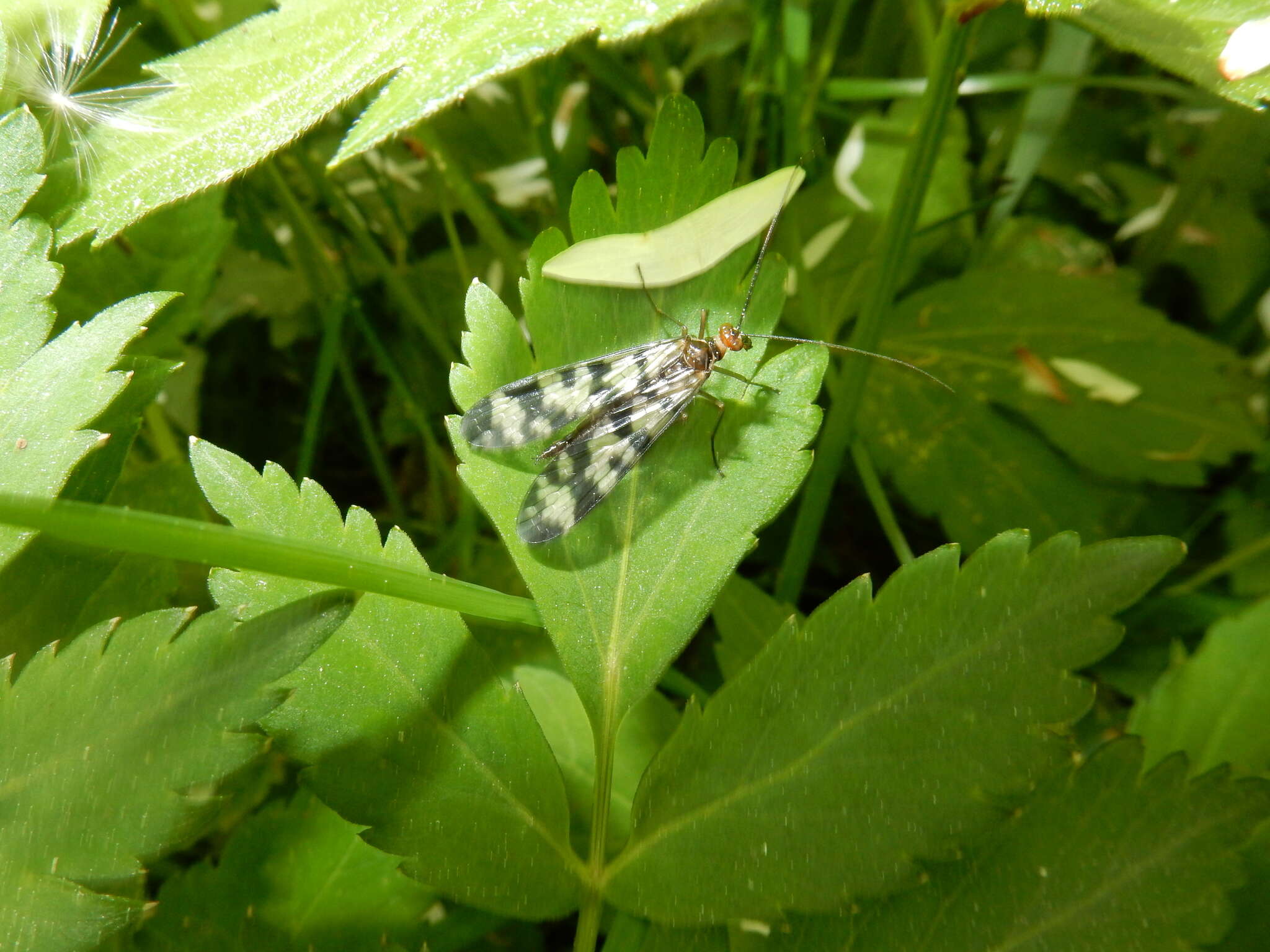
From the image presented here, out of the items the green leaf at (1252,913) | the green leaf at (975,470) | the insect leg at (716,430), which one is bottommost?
the green leaf at (975,470)

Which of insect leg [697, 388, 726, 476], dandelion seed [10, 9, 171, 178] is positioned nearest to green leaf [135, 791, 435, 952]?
insect leg [697, 388, 726, 476]

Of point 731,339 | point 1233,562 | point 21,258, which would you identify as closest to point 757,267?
point 731,339

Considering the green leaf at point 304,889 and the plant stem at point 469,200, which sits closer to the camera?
the green leaf at point 304,889

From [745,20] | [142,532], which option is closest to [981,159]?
[745,20]

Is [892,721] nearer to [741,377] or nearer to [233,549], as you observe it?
[741,377]

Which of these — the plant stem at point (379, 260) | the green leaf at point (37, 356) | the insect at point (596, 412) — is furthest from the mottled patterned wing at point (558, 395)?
the plant stem at point (379, 260)

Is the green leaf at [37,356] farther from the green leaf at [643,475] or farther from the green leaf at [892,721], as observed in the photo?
the green leaf at [892,721]

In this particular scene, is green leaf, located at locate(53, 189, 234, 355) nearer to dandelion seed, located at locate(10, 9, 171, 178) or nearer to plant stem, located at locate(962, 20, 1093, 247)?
dandelion seed, located at locate(10, 9, 171, 178)
